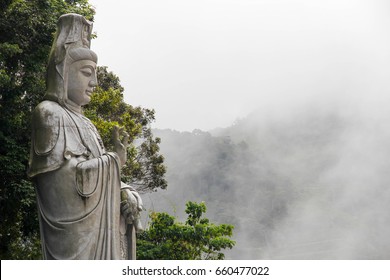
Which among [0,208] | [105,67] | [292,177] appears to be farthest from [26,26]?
[292,177]

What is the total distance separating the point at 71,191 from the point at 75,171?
0.83 feet

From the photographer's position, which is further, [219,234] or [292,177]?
[292,177]

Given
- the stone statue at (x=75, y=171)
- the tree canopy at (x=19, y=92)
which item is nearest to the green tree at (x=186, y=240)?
the tree canopy at (x=19, y=92)

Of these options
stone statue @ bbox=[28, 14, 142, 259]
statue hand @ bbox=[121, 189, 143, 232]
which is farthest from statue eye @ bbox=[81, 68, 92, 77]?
statue hand @ bbox=[121, 189, 143, 232]

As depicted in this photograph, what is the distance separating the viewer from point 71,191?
264 inches

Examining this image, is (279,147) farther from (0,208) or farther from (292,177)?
(0,208)

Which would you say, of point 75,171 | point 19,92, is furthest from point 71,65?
point 19,92

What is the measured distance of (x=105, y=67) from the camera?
26.7 meters

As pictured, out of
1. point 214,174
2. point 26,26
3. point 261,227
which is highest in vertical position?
point 214,174

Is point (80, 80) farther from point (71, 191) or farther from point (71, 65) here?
point (71, 191)

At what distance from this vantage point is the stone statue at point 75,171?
22.0ft

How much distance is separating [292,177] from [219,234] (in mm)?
79019

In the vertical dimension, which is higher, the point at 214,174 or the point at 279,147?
the point at 279,147

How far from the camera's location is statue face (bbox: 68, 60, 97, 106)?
737 cm
